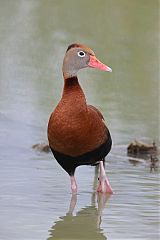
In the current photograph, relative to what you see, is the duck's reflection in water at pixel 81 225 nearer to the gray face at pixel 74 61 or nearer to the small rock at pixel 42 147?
the gray face at pixel 74 61

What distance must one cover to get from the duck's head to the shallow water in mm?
1082

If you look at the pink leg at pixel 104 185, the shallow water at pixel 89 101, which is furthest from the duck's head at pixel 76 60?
the shallow water at pixel 89 101

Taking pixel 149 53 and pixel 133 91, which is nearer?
pixel 133 91

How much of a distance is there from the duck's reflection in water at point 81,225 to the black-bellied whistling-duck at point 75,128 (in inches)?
14.7

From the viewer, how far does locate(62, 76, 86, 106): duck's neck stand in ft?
26.7

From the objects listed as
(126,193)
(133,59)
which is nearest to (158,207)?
(126,193)

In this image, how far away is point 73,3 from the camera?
19766 mm

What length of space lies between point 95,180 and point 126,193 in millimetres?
548

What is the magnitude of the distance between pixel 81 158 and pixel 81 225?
3.50ft

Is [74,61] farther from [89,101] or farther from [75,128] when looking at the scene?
[89,101]

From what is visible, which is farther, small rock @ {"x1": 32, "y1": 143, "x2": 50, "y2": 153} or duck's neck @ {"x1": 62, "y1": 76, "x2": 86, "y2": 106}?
small rock @ {"x1": 32, "y1": 143, "x2": 50, "y2": 153}

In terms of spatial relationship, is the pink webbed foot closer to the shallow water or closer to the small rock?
the shallow water

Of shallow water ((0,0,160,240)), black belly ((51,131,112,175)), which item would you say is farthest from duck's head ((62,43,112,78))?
shallow water ((0,0,160,240))

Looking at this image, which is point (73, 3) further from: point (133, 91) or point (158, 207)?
point (158, 207)
